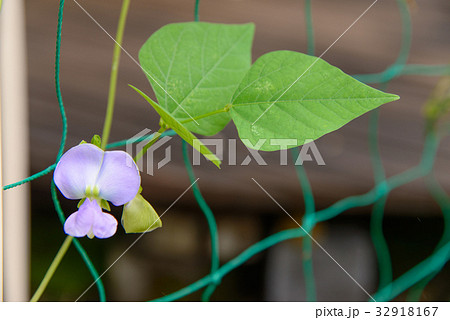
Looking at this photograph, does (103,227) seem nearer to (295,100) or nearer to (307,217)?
(295,100)

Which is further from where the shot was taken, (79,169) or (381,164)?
(381,164)

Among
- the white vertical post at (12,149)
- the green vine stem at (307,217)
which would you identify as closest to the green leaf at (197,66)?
the white vertical post at (12,149)

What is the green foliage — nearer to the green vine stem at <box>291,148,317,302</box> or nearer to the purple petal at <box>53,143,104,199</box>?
the purple petal at <box>53,143,104,199</box>

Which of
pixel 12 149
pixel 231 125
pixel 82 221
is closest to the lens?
pixel 82 221

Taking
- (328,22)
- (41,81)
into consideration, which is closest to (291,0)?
(328,22)

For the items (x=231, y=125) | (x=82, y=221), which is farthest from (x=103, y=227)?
(x=231, y=125)
